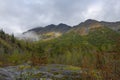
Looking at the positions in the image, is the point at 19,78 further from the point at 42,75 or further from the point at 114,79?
the point at 114,79

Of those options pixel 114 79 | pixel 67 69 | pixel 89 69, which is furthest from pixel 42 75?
pixel 114 79

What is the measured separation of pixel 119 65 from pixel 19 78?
360 cm

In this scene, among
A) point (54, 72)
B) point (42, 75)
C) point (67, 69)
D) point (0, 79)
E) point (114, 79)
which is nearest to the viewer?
point (114, 79)

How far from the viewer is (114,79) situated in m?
6.07

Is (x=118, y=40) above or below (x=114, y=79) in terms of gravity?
above

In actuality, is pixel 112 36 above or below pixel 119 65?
above

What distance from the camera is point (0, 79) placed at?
29.4ft

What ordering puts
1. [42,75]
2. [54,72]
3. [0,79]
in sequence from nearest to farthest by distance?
[0,79] → [42,75] → [54,72]

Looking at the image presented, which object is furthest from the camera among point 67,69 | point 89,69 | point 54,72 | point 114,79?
point 67,69

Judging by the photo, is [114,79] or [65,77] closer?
[114,79]

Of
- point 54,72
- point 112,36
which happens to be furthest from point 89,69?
point 54,72

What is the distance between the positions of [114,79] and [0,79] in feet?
14.4

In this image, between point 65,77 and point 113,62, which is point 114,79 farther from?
point 65,77

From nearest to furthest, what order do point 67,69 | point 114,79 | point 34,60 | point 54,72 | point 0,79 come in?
point 114,79 < point 34,60 < point 0,79 < point 54,72 < point 67,69
